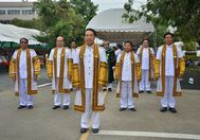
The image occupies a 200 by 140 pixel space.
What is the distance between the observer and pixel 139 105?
449 inches

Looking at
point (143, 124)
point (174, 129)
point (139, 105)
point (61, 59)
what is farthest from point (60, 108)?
point (174, 129)

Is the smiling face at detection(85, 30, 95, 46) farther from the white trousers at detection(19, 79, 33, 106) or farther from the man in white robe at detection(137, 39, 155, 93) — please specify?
the man in white robe at detection(137, 39, 155, 93)

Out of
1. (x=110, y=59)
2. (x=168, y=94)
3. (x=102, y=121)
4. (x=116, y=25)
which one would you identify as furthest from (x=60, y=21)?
(x=102, y=121)

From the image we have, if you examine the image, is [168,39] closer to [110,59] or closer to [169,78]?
[169,78]

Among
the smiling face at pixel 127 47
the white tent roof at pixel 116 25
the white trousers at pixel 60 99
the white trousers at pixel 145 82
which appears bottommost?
the white trousers at pixel 60 99

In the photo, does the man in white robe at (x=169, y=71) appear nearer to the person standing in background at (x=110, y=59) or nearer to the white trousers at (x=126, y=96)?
the white trousers at (x=126, y=96)

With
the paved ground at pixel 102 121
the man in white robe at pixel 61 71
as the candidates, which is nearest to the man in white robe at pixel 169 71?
the paved ground at pixel 102 121

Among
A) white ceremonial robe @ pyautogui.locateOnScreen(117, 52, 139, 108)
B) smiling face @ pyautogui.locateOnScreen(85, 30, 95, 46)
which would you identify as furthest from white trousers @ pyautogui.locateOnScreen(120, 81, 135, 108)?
smiling face @ pyautogui.locateOnScreen(85, 30, 95, 46)

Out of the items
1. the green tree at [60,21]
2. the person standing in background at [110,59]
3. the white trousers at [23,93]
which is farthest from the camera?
the green tree at [60,21]

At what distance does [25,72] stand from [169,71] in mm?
3606

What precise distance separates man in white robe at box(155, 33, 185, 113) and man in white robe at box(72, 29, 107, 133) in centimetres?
270

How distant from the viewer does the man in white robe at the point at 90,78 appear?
8.09m

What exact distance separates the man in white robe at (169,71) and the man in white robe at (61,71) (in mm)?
2260

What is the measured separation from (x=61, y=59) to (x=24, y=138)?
12.0 ft
